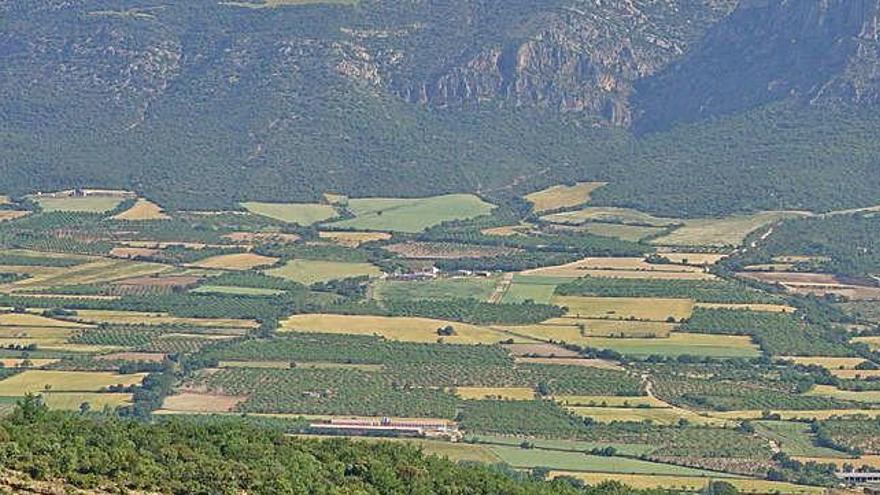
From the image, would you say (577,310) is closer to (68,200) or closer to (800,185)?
(800,185)

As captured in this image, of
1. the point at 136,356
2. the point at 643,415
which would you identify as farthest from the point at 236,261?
the point at 643,415

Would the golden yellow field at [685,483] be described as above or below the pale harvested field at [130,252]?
below

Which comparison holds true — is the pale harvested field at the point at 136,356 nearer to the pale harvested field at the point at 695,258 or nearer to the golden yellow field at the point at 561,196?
the pale harvested field at the point at 695,258

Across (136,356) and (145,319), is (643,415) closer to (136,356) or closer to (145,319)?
(136,356)

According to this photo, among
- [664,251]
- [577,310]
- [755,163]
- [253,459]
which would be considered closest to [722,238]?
[664,251]

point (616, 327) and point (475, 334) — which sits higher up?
point (475, 334)

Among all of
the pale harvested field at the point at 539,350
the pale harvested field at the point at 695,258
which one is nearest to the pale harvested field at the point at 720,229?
the pale harvested field at the point at 695,258

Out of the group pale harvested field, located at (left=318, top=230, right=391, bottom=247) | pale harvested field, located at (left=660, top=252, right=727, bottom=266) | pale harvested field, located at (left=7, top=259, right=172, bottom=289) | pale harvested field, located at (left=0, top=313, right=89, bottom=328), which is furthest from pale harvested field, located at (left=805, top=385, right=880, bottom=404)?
pale harvested field, located at (left=318, top=230, right=391, bottom=247)
